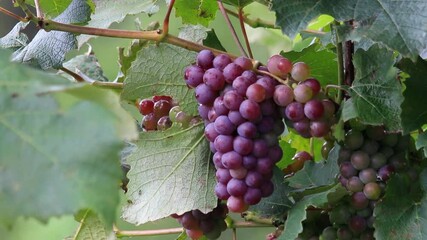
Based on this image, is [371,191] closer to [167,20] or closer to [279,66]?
[279,66]

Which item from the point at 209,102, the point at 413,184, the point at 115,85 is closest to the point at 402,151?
the point at 413,184

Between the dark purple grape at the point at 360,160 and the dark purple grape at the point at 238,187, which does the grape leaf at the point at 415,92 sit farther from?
the dark purple grape at the point at 238,187

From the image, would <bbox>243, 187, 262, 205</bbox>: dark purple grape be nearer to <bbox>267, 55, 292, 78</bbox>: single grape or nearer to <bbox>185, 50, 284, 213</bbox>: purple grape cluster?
<bbox>185, 50, 284, 213</bbox>: purple grape cluster

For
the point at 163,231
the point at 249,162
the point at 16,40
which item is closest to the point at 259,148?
A: the point at 249,162

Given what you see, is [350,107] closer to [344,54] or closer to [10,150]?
[344,54]

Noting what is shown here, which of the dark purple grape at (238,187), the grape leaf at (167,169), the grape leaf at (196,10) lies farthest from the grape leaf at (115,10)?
the dark purple grape at (238,187)

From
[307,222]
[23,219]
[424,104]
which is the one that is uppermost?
[23,219]
